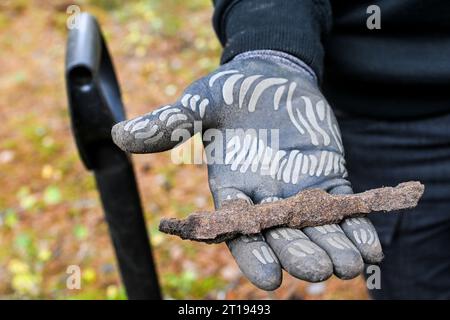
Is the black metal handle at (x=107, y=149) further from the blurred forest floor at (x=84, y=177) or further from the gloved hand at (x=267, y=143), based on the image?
the gloved hand at (x=267, y=143)

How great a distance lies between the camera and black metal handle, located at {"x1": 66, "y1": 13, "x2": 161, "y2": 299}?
170 centimetres

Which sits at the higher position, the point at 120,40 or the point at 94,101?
the point at 120,40

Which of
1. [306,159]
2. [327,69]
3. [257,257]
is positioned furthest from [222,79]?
[327,69]

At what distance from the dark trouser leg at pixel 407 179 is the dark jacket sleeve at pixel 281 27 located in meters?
0.45

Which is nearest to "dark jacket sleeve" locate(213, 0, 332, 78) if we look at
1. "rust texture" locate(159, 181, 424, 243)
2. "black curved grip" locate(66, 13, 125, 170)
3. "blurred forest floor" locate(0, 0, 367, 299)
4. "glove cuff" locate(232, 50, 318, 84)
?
"glove cuff" locate(232, 50, 318, 84)

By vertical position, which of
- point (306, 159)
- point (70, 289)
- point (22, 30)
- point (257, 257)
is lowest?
point (70, 289)

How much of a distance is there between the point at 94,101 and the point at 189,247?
1485 mm

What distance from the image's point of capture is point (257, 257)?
3.37 feet

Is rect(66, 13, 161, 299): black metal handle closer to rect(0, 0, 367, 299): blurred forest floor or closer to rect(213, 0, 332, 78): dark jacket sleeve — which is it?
rect(0, 0, 367, 299): blurred forest floor

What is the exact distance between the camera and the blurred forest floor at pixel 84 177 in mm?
2719

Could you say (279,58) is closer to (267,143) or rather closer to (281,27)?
(281,27)

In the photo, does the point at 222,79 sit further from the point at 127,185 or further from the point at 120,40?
the point at 120,40

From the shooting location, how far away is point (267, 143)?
4.00ft
